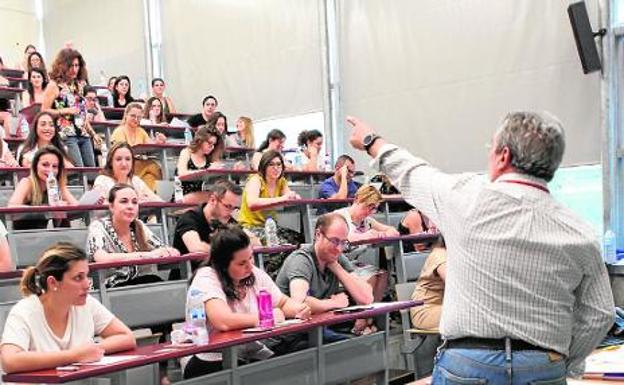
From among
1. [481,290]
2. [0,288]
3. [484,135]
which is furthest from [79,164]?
[481,290]

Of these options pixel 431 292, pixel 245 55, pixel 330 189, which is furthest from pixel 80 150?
pixel 431 292

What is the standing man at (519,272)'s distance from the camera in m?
1.60

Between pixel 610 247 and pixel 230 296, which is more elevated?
pixel 230 296

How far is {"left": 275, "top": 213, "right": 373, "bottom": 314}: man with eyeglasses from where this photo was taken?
362 cm

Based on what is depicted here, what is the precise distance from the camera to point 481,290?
5.31 feet

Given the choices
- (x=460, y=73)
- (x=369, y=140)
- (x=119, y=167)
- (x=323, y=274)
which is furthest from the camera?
(x=460, y=73)

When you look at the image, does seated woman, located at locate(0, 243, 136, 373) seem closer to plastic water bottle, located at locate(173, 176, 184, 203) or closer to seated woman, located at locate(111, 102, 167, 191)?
plastic water bottle, located at locate(173, 176, 184, 203)

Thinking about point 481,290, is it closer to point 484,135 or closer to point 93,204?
point 93,204

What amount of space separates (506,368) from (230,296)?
1.89 metres

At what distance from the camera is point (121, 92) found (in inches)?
350

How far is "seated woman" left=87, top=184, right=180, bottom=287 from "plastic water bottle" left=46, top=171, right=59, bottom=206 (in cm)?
66

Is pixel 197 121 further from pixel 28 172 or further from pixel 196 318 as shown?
pixel 196 318

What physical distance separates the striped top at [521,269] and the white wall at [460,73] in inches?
202

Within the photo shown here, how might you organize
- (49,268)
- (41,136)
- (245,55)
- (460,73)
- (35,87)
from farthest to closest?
(245,55)
(460,73)
(35,87)
(41,136)
(49,268)
